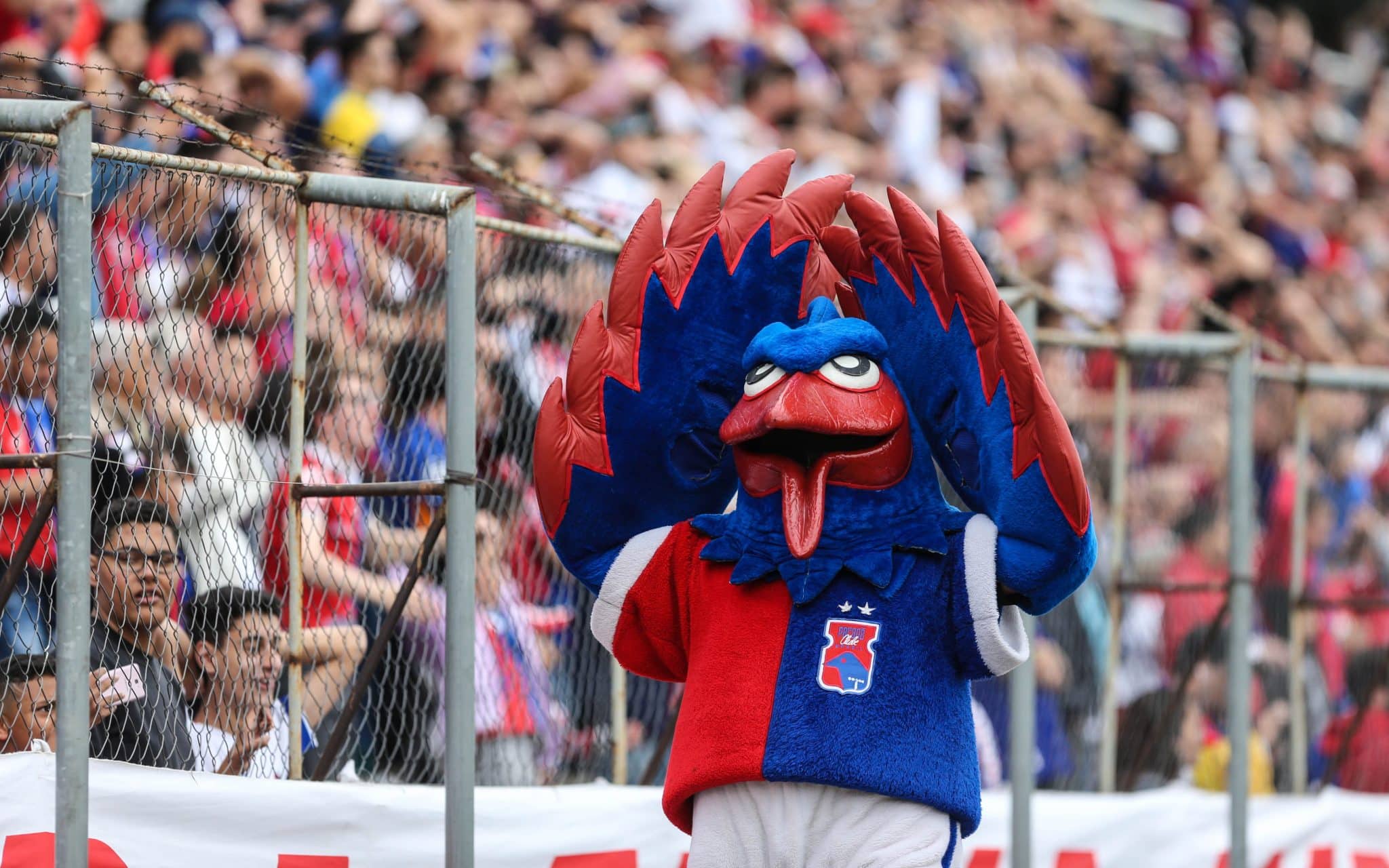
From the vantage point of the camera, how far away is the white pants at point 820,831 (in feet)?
10.8

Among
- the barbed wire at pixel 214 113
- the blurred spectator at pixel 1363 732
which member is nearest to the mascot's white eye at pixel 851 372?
Answer: the barbed wire at pixel 214 113

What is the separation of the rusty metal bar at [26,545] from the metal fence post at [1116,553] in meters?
3.39

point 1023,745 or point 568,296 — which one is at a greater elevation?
point 568,296

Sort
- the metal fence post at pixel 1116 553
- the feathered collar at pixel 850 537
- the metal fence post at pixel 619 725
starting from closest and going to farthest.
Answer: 1. the feathered collar at pixel 850 537
2. the metal fence post at pixel 619 725
3. the metal fence post at pixel 1116 553

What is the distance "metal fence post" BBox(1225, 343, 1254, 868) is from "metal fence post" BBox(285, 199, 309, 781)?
2916 mm

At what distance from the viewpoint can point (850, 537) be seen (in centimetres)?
345

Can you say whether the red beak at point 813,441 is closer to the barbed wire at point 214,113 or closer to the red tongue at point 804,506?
the red tongue at point 804,506

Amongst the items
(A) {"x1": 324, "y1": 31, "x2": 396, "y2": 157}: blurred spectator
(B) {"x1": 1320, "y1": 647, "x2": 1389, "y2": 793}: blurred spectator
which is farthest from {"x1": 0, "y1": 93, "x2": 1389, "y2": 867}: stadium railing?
(A) {"x1": 324, "y1": 31, "x2": 396, "y2": 157}: blurred spectator

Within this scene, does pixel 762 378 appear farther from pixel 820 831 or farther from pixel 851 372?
pixel 820 831

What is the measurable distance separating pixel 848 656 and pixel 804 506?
29 centimetres


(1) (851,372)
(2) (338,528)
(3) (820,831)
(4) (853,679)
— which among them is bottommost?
(3) (820,831)

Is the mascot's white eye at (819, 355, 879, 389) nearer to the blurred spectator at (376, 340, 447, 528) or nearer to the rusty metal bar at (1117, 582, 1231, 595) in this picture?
the blurred spectator at (376, 340, 447, 528)

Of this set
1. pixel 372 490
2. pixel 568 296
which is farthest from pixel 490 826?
pixel 568 296

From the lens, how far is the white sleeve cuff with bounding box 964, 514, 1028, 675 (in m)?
3.37
